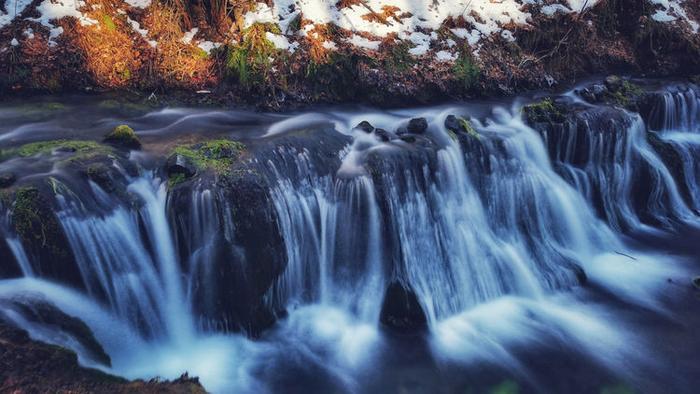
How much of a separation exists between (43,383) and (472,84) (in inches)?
313

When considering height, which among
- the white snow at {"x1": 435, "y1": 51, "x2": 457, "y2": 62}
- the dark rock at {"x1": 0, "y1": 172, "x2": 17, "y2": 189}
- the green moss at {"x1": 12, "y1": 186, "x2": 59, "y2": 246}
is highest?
the white snow at {"x1": 435, "y1": 51, "x2": 457, "y2": 62}

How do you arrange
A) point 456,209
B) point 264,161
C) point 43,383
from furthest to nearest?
point 456,209 → point 264,161 → point 43,383

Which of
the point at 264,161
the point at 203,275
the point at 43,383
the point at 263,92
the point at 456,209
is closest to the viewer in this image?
the point at 43,383

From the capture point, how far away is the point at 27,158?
198 inches

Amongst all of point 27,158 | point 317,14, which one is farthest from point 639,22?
point 27,158

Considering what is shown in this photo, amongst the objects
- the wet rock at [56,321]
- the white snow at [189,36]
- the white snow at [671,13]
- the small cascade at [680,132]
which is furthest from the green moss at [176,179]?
the white snow at [671,13]

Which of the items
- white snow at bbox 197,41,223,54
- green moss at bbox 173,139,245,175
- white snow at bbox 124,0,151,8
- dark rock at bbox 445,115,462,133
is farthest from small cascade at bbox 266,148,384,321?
white snow at bbox 124,0,151,8

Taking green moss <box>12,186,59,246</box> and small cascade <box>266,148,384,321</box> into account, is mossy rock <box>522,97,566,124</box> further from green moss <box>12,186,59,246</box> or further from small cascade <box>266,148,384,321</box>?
green moss <box>12,186,59,246</box>

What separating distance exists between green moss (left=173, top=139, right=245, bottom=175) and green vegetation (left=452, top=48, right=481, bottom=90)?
4826 mm

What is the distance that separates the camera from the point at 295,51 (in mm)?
8297

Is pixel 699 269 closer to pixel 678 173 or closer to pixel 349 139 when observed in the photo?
pixel 678 173

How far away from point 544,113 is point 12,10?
28.1 ft

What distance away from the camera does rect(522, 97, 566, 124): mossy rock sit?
7.80 m

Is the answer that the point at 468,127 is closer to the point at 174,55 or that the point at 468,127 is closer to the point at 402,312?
the point at 402,312
